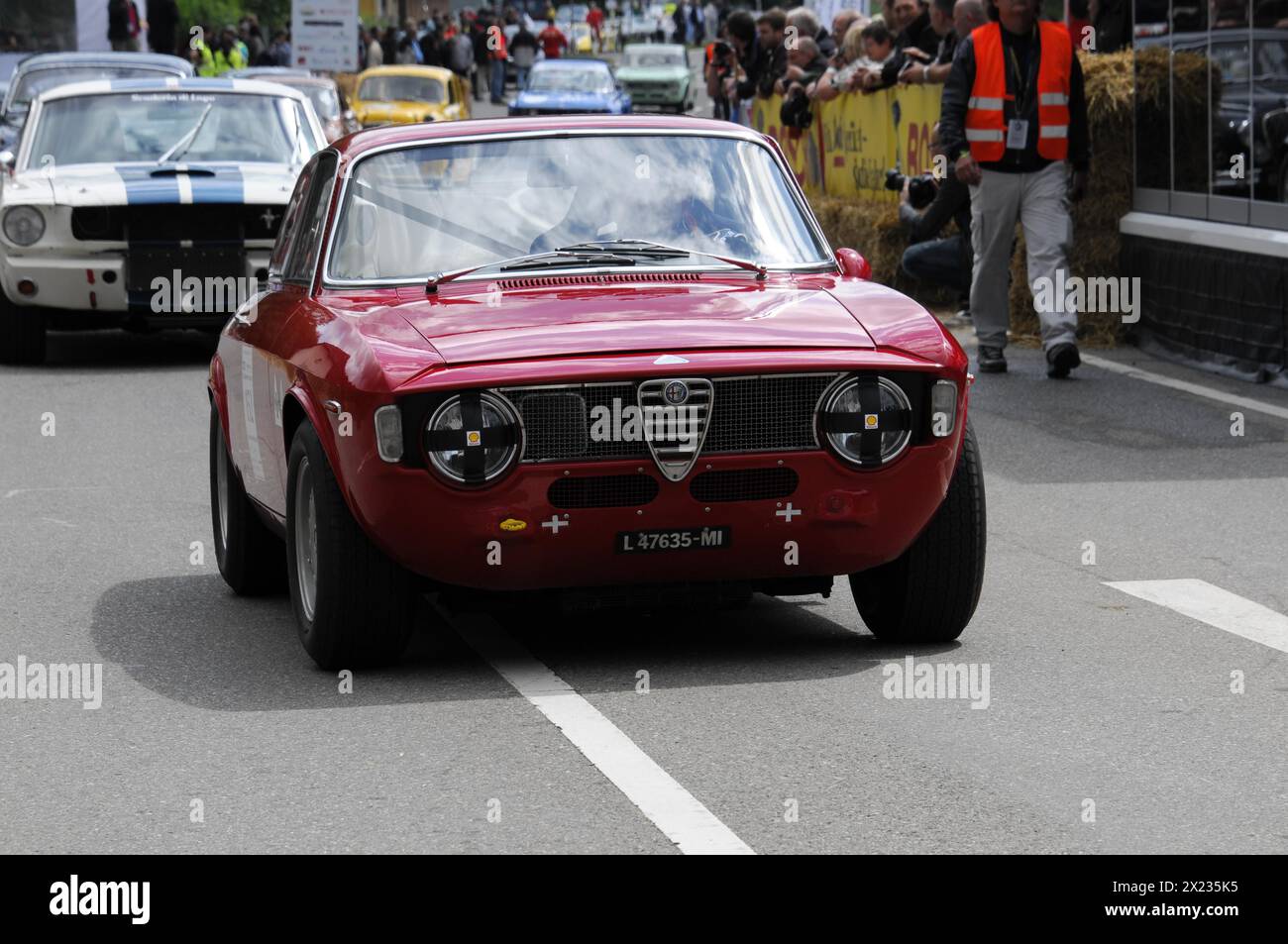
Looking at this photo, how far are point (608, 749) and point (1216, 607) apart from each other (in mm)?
2634

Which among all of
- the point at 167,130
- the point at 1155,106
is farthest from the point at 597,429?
the point at 167,130

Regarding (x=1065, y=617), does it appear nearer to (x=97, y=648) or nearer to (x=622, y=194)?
(x=622, y=194)

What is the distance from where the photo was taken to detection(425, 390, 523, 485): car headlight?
607 cm

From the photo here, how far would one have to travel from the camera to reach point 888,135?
1856 centimetres

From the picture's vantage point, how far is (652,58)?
6444 centimetres

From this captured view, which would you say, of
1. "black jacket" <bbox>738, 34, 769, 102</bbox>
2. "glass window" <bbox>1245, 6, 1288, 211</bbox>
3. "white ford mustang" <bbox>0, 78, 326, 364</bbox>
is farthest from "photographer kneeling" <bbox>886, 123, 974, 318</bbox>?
"black jacket" <bbox>738, 34, 769, 102</bbox>

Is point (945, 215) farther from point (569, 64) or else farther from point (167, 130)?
point (569, 64)

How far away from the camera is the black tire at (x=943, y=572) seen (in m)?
6.59

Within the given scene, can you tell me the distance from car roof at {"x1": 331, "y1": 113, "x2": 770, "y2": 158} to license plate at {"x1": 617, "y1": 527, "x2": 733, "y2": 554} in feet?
5.54

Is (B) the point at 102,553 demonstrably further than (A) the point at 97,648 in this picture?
Yes

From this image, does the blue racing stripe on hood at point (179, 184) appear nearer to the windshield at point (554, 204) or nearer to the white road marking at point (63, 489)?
the white road marking at point (63, 489)
